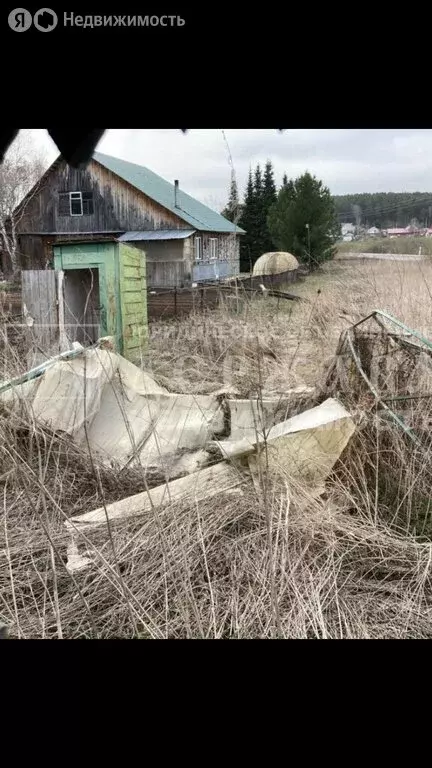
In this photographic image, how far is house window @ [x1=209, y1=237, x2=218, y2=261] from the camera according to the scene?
188 cm

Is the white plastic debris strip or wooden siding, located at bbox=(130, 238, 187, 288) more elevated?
wooden siding, located at bbox=(130, 238, 187, 288)

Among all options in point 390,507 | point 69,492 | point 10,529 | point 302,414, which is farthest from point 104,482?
point 390,507

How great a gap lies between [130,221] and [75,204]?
21 centimetres

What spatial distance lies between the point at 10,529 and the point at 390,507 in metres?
1.32

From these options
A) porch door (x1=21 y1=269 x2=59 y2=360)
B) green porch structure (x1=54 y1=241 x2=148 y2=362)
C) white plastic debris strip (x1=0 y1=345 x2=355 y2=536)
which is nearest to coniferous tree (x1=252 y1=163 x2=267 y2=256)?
green porch structure (x1=54 y1=241 x2=148 y2=362)

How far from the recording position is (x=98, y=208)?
183 centimetres

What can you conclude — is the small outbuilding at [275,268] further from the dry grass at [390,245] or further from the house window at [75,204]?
the house window at [75,204]

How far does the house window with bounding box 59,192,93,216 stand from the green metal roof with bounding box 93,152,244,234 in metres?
0.16

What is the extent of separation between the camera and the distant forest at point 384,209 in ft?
6.09

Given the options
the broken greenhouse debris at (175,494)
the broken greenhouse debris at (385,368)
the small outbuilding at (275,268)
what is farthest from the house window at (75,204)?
the broken greenhouse debris at (385,368)

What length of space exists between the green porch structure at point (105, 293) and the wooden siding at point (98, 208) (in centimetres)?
8

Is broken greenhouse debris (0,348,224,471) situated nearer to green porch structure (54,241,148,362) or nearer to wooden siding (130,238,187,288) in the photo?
green porch structure (54,241,148,362)

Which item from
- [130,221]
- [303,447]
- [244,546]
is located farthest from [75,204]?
[244,546]

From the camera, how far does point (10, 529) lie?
164 cm
